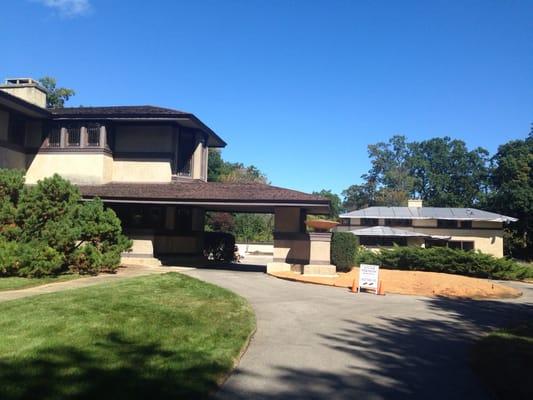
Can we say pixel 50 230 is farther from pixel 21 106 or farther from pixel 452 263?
pixel 452 263

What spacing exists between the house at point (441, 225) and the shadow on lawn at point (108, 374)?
123 ft

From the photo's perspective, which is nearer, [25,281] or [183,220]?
[25,281]

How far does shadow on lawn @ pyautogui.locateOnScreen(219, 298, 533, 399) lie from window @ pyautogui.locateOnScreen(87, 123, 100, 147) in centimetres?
1540

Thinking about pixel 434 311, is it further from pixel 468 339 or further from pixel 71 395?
pixel 71 395

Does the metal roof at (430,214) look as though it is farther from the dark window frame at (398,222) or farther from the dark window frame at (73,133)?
the dark window frame at (73,133)

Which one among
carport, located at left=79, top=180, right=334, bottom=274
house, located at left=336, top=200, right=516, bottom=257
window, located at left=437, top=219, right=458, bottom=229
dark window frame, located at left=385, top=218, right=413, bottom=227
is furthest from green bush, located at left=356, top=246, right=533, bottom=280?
dark window frame, located at left=385, top=218, right=413, bottom=227

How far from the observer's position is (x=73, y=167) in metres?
21.2

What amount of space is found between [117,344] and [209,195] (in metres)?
12.5

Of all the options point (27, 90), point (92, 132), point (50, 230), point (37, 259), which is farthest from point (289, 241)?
point (27, 90)

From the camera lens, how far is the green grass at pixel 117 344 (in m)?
5.02

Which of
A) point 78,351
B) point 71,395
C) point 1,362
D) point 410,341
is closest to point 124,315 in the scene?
point 78,351

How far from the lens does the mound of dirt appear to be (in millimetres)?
16306

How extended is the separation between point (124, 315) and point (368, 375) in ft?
14.5

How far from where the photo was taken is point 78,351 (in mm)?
6137
